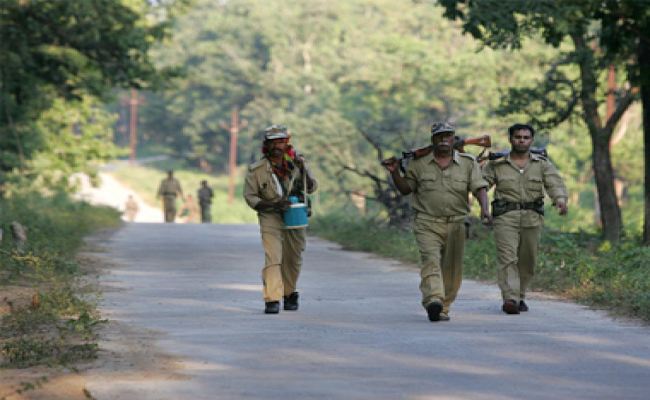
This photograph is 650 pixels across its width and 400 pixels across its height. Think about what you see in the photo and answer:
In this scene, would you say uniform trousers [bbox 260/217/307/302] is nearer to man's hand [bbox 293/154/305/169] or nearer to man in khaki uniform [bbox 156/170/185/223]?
man's hand [bbox 293/154/305/169]

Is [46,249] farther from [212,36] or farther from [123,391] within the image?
[212,36]

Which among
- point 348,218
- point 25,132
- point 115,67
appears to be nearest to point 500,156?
point 115,67

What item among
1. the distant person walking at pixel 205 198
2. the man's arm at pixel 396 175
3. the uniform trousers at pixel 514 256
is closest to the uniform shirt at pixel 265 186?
the man's arm at pixel 396 175

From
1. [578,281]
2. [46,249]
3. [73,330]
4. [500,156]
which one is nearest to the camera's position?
[73,330]

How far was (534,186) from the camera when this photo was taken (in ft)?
42.3

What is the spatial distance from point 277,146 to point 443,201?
1.65 metres

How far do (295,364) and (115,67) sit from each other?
68.9 ft

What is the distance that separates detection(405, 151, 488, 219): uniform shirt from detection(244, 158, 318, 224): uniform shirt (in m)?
1.06

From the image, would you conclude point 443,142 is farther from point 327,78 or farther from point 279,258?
point 327,78

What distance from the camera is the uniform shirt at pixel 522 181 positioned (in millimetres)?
12828

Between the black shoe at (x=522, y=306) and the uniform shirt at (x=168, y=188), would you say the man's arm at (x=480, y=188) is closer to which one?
the black shoe at (x=522, y=306)

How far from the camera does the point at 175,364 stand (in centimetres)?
905

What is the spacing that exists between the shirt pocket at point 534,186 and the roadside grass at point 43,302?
4.12 m

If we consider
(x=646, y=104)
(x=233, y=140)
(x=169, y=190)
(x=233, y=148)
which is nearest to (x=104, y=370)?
(x=646, y=104)
